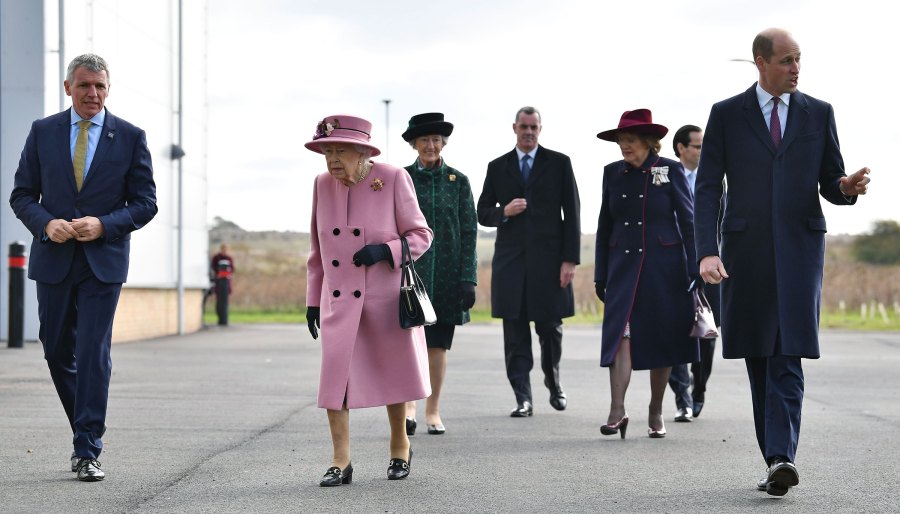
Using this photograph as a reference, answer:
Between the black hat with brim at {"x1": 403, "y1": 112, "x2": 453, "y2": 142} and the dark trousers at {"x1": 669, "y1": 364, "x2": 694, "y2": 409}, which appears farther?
the dark trousers at {"x1": 669, "y1": 364, "x2": 694, "y2": 409}

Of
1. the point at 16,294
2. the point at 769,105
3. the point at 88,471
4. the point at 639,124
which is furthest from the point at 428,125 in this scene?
the point at 16,294

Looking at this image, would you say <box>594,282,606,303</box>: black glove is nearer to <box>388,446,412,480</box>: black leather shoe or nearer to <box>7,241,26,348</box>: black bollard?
<box>388,446,412,480</box>: black leather shoe

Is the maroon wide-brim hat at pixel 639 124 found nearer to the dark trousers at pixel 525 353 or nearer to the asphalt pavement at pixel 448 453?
the asphalt pavement at pixel 448 453

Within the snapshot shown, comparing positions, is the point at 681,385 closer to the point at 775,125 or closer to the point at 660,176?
the point at 660,176

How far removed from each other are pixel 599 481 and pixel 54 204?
3178mm

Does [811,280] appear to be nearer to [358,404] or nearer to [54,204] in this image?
[358,404]

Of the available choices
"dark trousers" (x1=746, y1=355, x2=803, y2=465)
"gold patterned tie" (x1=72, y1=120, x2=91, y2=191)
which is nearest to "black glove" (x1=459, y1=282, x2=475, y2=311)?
"dark trousers" (x1=746, y1=355, x2=803, y2=465)

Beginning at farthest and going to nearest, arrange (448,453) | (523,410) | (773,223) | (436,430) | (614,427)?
(523,410), (436,430), (614,427), (448,453), (773,223)

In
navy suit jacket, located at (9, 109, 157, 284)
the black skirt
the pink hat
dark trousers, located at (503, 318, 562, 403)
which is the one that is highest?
the pink hat

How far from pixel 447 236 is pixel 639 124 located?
1.55m

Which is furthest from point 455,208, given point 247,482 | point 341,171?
point 247,482

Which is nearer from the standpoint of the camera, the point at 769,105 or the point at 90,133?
the point at 769,105

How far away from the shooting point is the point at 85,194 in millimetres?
7531

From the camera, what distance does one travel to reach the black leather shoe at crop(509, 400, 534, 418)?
11.3 metres
